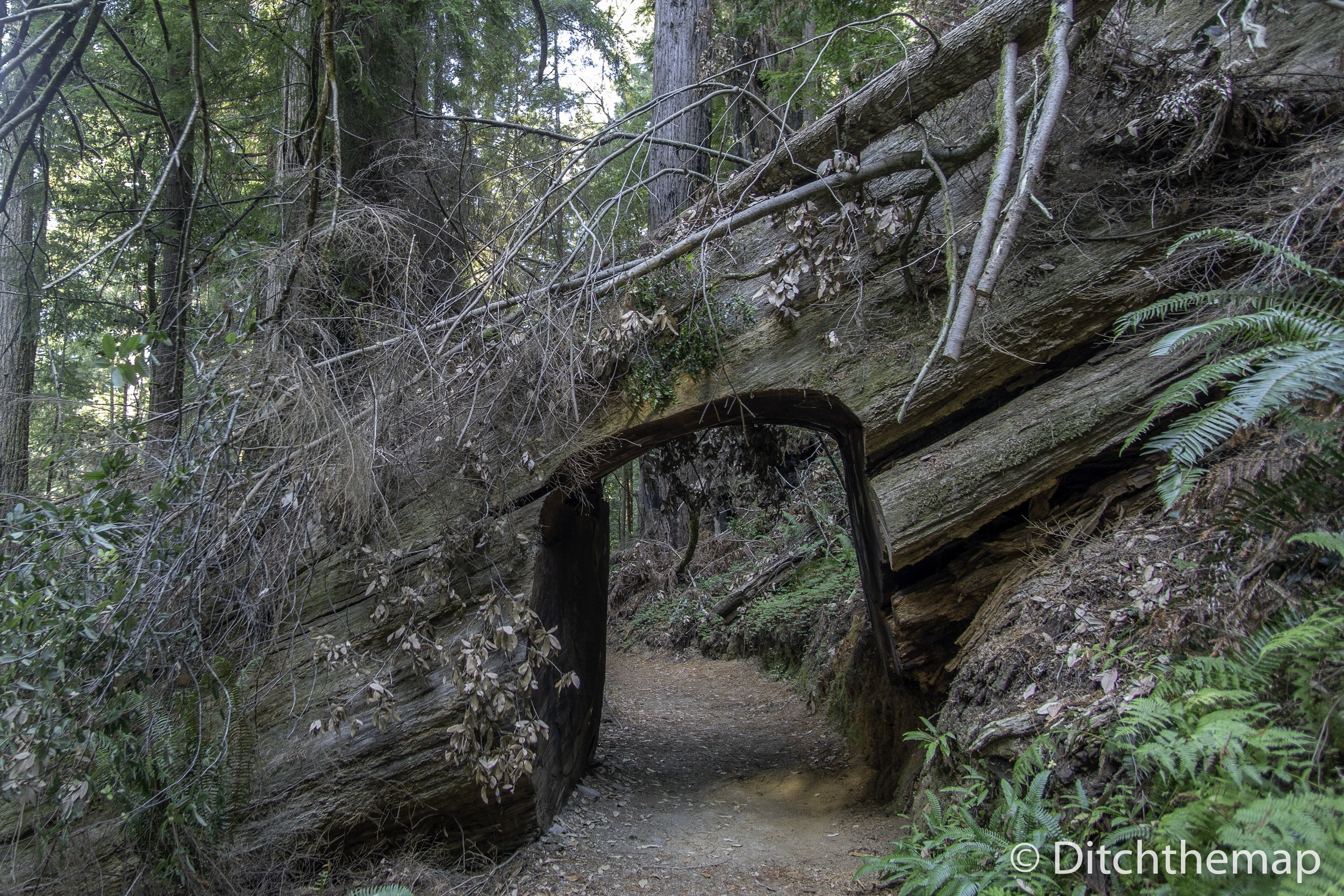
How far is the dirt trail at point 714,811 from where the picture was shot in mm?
4816

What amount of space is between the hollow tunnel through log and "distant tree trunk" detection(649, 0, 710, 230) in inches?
109

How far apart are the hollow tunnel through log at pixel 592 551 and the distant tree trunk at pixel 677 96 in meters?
2.78

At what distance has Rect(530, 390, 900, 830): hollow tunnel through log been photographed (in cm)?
536

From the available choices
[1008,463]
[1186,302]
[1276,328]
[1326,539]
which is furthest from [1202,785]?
[1186,302]

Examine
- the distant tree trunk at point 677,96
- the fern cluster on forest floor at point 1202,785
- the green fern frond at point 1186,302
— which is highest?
the distant tree trunk at point 677,96

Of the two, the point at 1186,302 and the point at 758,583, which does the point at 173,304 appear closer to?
the point at 1186,302

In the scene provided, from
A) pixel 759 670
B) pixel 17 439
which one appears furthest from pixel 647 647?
pixel 17 439

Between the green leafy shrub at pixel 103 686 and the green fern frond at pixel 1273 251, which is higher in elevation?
the green fern frond at pixel 1273 251

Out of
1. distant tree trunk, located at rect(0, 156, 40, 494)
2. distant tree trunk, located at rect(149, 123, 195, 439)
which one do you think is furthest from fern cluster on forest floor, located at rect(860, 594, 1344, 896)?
A: distant tree trunk, located at rect(0, 156, 40, 494)

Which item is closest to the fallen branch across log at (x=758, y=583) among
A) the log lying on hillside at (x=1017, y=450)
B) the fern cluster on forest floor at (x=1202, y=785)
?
the log lying on hillside at (x=1017, y=450)

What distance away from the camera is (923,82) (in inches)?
186

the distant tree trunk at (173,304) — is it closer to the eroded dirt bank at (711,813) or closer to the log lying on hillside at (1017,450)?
the eroded dirt bank at (711,813)

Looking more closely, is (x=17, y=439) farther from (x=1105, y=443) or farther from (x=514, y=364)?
(x=1105, y=443)

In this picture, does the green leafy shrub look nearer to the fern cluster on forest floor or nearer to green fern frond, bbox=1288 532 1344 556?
the fern cluster on forest floor
